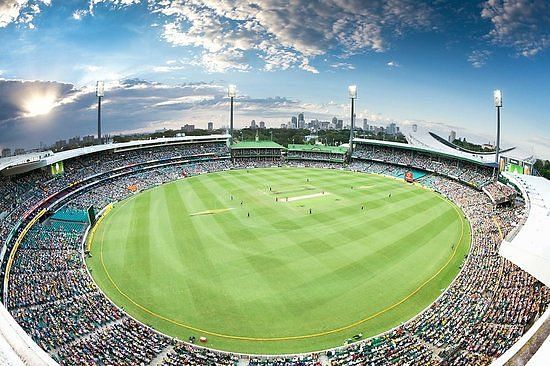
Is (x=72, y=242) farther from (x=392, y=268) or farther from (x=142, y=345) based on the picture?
(x=392, y=268)

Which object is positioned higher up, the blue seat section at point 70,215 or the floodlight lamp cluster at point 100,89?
the floodlight lamp cluster at point 100,89

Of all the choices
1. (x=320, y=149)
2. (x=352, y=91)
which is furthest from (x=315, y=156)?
(x=352, y=91)

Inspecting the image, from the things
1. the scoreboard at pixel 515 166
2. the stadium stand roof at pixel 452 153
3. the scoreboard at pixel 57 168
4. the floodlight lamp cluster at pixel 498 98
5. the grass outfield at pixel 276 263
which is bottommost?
the grass outfield at pixel 276 263

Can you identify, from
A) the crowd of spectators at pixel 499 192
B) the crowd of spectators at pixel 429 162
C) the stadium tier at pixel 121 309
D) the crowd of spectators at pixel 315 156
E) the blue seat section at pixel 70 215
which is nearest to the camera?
the stadium tier at pixel 121 309

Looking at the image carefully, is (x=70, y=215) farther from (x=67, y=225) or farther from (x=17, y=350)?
(x=17, y=350)

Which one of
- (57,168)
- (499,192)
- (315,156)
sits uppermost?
(315,156)

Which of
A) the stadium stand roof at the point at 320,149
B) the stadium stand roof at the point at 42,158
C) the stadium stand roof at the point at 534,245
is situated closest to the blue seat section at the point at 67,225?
the stadium stand roof at the point at 42,158

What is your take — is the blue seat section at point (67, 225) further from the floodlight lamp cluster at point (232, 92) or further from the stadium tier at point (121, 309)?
the floodlight lamp cluster at point (232, 92)

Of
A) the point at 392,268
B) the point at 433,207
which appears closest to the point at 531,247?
the point at 392,268
